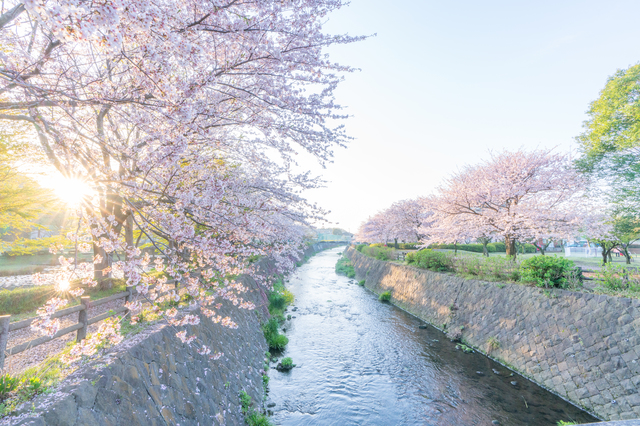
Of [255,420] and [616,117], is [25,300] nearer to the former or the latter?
[255,420]

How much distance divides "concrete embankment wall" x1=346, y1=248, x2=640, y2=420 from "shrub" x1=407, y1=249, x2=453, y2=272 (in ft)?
8.58

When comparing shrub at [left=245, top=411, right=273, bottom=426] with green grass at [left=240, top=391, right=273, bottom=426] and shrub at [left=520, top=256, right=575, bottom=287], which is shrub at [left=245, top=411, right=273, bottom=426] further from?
shrub at [left=520, top=256, right=575, bottom=287]

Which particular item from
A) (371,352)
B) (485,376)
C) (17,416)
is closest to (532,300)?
(485,376)

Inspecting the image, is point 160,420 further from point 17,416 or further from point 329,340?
point 329,340

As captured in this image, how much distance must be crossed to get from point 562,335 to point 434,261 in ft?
31.4

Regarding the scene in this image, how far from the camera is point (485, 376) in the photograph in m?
9.95

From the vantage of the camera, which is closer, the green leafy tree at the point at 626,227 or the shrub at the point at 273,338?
the shrub at the point at 273,338

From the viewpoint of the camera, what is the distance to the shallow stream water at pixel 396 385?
26.2ft

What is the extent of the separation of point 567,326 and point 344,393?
813 cm

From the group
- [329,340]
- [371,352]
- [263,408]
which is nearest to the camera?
[263,408]

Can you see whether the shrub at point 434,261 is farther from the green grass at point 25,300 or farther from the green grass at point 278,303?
the green grass at point 25,300

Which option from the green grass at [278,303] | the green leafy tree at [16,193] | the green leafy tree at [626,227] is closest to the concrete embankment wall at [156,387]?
the green grass at [278,303]

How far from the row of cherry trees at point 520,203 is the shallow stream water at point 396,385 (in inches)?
287

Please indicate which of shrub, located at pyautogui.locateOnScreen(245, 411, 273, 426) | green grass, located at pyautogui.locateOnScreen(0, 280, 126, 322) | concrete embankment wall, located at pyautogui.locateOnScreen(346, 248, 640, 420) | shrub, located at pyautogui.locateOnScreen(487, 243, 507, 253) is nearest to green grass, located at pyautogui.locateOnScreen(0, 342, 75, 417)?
shrub, located at pyautogui.locateOnScreen(245, 411, 273, 426)
